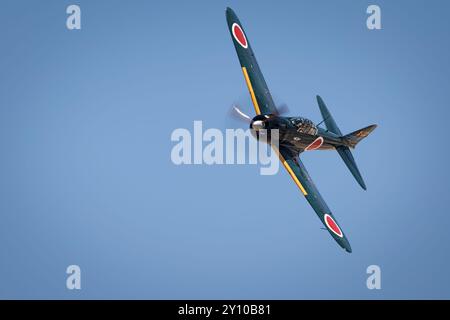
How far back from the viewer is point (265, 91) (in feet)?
96.7

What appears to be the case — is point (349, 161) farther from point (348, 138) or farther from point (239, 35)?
point (239, 35)

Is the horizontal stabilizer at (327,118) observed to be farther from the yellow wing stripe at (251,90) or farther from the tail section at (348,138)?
the yellow wing stripe at (251,90)

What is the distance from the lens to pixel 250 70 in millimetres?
29469

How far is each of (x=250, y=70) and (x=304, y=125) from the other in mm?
3161

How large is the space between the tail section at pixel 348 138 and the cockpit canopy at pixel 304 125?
8.26ft

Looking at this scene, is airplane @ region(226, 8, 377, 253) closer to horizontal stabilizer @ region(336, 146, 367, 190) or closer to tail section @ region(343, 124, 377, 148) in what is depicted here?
horizontal stabilizer @ region(336, 146, 367, 190)

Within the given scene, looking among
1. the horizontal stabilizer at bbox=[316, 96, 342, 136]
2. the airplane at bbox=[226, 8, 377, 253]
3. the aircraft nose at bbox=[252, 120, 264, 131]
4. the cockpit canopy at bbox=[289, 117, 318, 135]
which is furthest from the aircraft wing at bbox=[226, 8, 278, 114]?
the horizontal stabilizer at bbox=[316, 96, 342, 136]

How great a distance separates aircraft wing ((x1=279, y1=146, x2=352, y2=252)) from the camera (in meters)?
28.0

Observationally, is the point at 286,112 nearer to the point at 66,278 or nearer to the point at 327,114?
the point at 327,114

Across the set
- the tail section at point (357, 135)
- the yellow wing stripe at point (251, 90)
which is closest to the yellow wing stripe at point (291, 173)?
the yellow wing stripe at point (251, 90)

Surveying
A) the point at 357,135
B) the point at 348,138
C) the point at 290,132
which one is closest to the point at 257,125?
the point at 290,132
